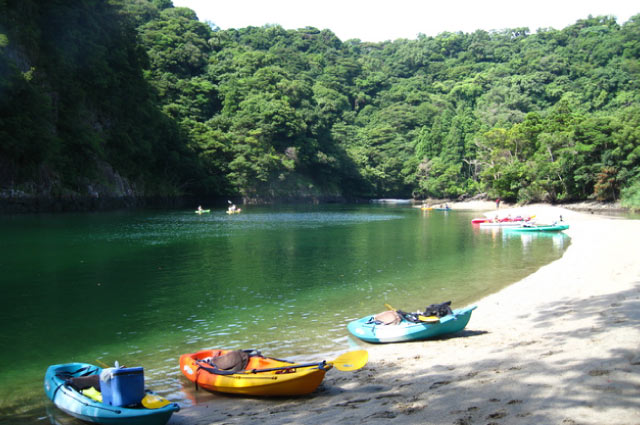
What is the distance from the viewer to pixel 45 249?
25875 millimetres

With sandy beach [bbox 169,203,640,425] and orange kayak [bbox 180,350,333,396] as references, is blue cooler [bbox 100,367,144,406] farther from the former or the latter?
orange kayak [bbox 180,350,333,396]

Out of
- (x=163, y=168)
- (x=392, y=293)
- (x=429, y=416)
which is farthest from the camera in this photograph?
(x=163, y=168)

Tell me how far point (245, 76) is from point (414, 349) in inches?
4338

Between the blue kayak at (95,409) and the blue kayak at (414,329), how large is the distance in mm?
5260

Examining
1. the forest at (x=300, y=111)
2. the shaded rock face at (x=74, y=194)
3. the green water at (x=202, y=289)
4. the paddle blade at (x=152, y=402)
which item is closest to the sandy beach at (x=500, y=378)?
the paddle blade at (x=152, y=402)

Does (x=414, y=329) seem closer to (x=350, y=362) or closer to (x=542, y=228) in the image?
(x=350, y=362)

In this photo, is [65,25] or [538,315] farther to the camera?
[65,25]

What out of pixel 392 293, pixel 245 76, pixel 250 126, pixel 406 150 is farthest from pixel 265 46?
pixel 392 293

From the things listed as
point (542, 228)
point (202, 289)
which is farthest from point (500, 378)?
point (542, 228)

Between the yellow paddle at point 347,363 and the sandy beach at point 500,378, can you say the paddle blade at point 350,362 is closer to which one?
the yellow paddle at point 347,363

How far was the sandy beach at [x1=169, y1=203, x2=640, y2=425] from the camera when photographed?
5.58 m

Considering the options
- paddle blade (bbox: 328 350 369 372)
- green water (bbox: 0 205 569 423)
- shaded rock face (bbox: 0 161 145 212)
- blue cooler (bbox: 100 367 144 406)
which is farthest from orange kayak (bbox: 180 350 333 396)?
shaded rock face (bbox: 0 161 145 212)

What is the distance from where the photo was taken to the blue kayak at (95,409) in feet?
21.9

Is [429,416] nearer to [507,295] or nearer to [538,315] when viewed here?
[538,315]
